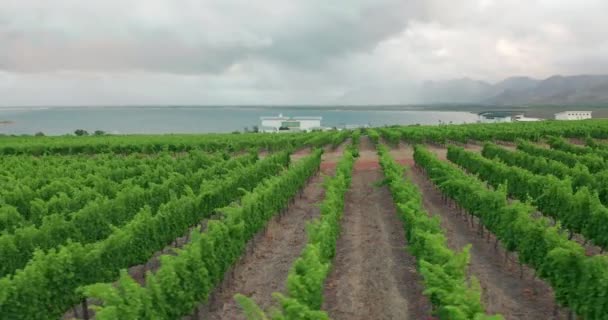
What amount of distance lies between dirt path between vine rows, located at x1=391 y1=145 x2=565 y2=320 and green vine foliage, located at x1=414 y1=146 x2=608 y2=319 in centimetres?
84

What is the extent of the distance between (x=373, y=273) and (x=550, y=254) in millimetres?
5442

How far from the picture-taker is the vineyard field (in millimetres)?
10000

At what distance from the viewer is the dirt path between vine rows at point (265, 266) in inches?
514

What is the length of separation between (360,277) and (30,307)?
8768 millimetres

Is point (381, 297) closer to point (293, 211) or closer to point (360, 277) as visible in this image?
point (360, 277)

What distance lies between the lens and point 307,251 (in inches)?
453

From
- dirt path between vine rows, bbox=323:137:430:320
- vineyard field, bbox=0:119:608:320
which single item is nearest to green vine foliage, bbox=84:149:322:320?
vineyard field, bbox=0:119:608:320

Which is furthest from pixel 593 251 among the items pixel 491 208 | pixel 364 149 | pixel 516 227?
pixel 364 149

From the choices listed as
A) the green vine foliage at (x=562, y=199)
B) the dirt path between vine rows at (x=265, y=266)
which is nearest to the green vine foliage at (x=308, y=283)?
the dirt path between vine rows at (x=265, y=266)

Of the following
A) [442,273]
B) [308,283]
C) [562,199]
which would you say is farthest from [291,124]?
[442,273]

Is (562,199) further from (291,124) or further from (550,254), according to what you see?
(291,124)

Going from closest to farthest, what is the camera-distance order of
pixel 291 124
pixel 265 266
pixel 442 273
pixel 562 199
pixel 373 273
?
pixel 442 273 → pixel 373 273 → pixel 265 266 → pixel 562 199 → pixel 291 124

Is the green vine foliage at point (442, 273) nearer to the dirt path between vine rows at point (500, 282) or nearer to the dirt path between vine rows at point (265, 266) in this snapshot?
the dirt path between vine rows at point (500, 282)

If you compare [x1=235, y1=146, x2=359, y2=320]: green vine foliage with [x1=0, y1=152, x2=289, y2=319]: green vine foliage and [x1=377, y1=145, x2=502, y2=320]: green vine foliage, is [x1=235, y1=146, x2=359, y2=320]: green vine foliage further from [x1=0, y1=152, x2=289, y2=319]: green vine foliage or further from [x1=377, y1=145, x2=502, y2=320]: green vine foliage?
[x1=0, y1=152, x2=289, y2=319]: green vine foliage
